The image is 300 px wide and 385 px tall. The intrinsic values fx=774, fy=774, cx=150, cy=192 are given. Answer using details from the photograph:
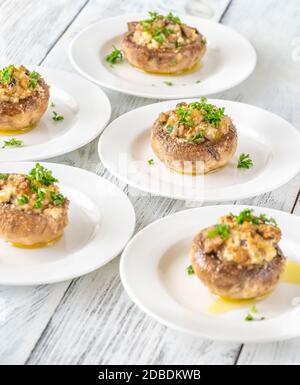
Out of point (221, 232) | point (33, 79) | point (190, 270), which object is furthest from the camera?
point (33, 79)

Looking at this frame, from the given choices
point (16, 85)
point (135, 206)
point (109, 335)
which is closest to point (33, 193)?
point (135, 206)

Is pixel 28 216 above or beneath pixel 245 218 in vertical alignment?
beneath

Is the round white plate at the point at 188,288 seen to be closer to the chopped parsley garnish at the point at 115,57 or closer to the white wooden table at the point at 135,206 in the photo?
the white wooden table at the point at 135,206

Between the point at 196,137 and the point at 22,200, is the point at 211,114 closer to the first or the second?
the point at 196,137

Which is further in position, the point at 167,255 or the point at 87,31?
the point at 87,31

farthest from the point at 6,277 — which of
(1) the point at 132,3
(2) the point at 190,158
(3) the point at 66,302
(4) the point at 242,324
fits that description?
(1) the point at 132,3

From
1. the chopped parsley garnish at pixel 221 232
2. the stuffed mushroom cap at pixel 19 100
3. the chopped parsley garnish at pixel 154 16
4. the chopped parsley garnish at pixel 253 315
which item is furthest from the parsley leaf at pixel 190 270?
the chopped parsley garnish at pixel 154 16

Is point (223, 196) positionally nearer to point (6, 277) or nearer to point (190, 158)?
point (190, 158)
